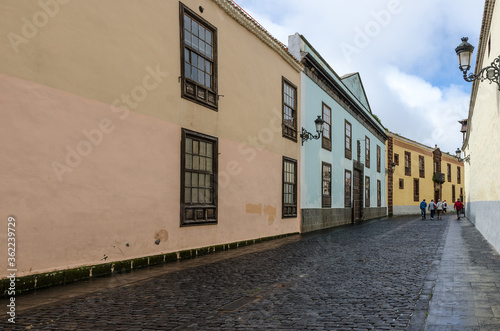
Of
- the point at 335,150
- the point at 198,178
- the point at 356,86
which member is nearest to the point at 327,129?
the point at 335,150

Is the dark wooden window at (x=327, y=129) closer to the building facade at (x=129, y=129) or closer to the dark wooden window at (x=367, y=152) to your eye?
the building facade at (x=129, y=129)

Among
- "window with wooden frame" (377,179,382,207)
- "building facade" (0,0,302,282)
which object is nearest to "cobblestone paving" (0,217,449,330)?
"building facade" (0,0,302,282)

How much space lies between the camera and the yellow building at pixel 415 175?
35.5 m

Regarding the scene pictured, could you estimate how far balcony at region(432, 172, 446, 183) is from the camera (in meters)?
42.9

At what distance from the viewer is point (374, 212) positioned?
2952 centimetres

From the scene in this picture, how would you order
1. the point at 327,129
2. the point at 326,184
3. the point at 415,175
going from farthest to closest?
the point at 415,175 < the point at 327,129 < the point at 326,184

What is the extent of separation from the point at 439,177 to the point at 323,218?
2892cm

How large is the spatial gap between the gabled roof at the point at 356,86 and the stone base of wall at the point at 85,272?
16719 millimetres

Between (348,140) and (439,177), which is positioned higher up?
(348,140)

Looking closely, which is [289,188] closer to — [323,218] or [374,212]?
[323,218]

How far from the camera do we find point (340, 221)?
2173cm

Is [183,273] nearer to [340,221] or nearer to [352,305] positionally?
[352,305]

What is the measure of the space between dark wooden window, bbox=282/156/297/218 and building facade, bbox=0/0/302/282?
1.84 m

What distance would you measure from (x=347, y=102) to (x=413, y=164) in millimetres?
18325
